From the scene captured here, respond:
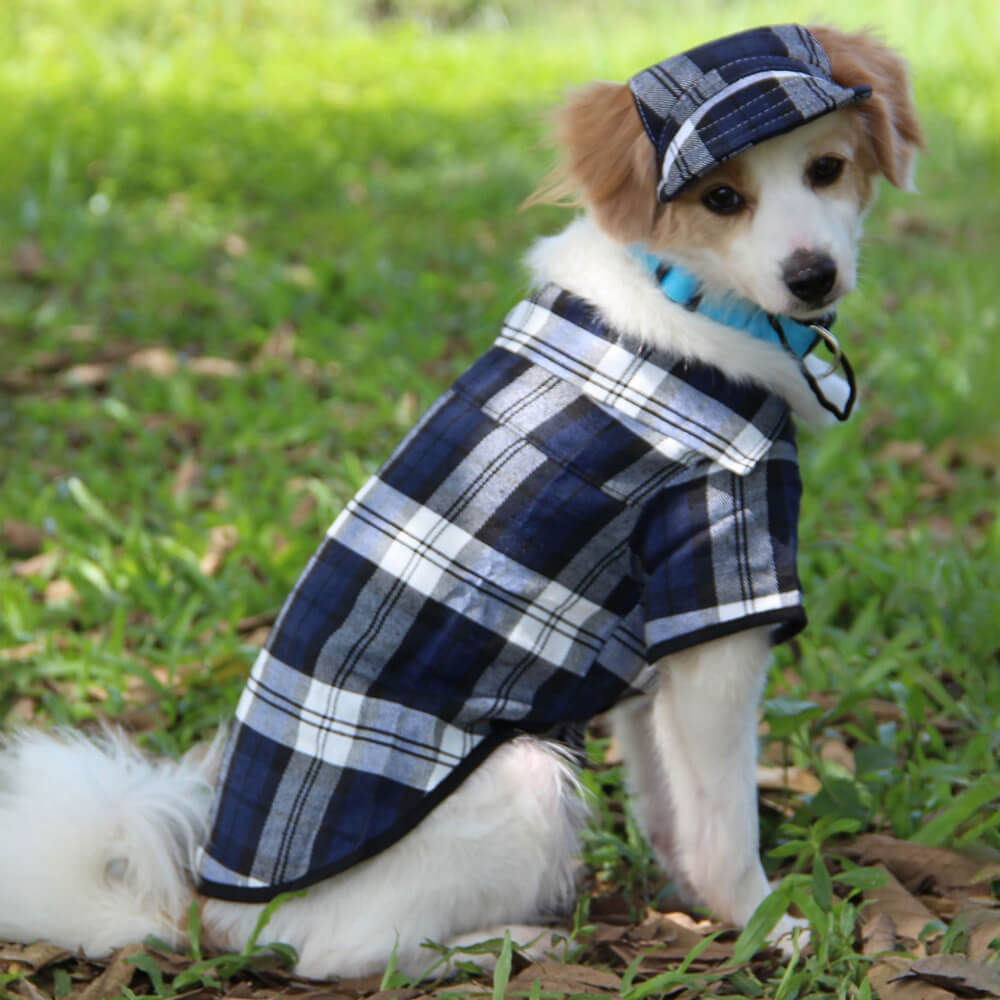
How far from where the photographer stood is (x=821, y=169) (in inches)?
85.2

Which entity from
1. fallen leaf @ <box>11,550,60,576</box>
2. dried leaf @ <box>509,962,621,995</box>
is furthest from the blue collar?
fallen leaf @ <box>11,550,60,576</box>

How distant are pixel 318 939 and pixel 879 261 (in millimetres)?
4620

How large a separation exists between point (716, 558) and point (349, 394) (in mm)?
2768

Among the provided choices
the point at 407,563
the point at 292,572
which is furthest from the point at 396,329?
the point at 407,563

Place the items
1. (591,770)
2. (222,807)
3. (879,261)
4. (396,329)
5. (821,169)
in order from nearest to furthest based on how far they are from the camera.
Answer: (821,169), (222,807), (591,770), (396,329), (879,261)

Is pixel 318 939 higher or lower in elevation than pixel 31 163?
lower

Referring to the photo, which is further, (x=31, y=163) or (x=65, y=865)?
(x=31, y=163)

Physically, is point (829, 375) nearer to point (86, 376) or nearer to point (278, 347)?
point (278, 347)

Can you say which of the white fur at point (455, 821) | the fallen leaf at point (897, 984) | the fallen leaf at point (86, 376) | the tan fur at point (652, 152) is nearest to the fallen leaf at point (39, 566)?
the fallen leaf at point (86, 376)

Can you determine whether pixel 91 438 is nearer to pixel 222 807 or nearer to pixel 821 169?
pixel 222 807

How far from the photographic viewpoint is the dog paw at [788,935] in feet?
7.37

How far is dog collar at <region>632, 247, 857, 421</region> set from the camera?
2242 millimetres

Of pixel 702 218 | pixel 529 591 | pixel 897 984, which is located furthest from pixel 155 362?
pixel 897 984

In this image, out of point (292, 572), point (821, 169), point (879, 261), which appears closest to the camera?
point (821, 169)
